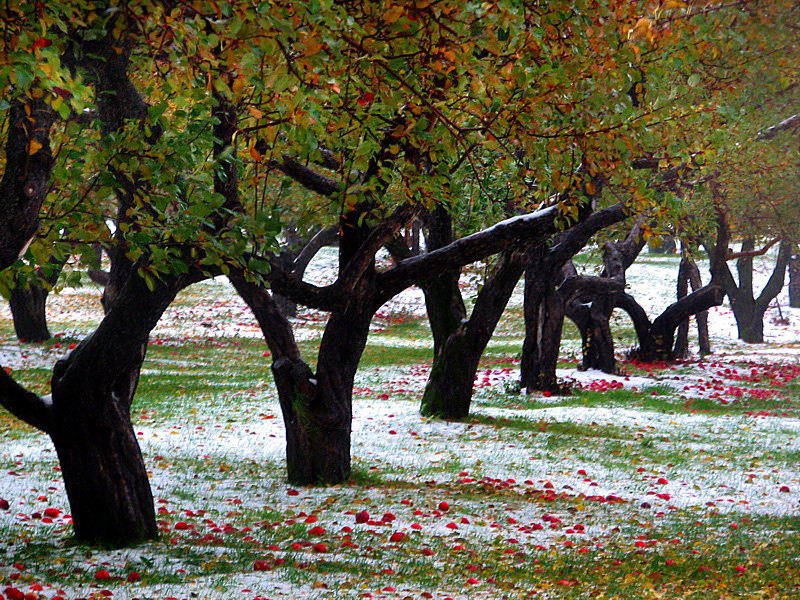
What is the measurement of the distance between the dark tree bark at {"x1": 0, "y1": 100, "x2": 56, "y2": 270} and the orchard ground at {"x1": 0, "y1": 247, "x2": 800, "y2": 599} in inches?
93.2

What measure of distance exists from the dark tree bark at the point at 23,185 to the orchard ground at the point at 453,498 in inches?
93.2

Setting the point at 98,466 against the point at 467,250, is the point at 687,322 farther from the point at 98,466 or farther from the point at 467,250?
the point at 98,466

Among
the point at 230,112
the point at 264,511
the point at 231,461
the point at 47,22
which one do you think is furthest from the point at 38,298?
the point at 47,22

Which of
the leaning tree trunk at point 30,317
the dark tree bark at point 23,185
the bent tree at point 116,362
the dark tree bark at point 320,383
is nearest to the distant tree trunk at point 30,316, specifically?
the leaning tree trunk at point 30,317

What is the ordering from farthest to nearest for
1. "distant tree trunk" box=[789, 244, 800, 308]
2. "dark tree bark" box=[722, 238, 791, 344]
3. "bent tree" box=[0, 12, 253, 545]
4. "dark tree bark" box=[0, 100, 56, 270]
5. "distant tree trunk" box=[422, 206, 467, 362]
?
1. "distant tree trunk" box=[789, 244, 800, 308]
2. "dark tree bark" box=[722, 238, 791, 344]
3. "distant tree trunk" box=[422, 206, 467, 362]
4. "bent tree" box=[0, 12, 253, 545]
5. "dark tree bark" box=[0, 100, 56, 270]

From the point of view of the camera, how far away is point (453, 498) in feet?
37.7

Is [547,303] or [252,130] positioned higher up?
[252,130]

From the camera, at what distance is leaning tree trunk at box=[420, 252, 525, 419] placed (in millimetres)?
17047

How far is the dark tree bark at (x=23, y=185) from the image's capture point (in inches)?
257

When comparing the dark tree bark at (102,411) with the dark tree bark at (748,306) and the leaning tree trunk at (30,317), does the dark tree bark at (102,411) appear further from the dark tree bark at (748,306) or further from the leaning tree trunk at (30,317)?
the dark tree bark at (748,306)

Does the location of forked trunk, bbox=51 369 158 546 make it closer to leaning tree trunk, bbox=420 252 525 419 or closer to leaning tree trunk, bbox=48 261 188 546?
leaning tree trunk, bbox=48 261 188 546

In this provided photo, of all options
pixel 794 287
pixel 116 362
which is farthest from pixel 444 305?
pixel 794 287

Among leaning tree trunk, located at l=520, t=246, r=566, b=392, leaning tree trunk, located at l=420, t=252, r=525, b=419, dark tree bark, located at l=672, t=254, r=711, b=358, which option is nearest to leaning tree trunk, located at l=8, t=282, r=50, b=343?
leaning tree trunk, located at l=520, t=246, r=566, b=392

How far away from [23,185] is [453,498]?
263 inches
